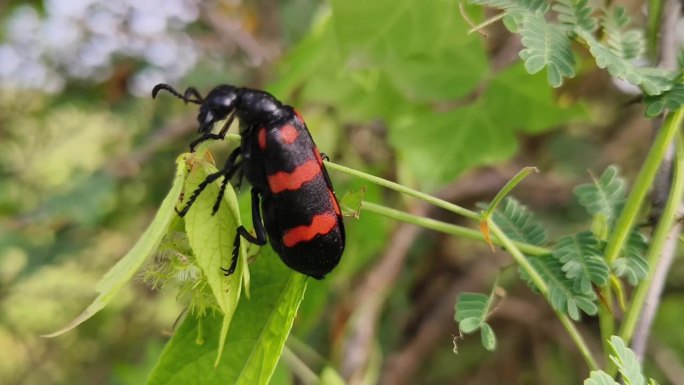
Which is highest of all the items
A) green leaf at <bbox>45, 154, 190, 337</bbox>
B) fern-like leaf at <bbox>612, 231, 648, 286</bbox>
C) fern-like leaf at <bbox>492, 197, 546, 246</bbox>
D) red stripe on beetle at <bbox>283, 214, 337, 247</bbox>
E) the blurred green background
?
green leaf at <bbox>45, 154, 190, 337</bbox>

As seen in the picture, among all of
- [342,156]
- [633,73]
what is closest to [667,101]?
[633,73]

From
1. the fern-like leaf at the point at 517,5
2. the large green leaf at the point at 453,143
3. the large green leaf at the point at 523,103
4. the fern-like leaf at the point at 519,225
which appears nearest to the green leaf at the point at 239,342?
the fern-like leaf at the point at 519,225

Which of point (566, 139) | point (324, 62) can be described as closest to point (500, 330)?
point (566, 139)

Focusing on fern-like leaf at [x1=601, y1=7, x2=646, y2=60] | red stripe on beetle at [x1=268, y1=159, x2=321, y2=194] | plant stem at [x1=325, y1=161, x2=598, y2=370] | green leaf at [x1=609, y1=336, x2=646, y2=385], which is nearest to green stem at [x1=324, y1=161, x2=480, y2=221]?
plant stem at [x1=325, y1=161, x2=598, y2=370]

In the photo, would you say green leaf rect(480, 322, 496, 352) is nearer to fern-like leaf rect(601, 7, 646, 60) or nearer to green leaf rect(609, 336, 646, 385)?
green leaf rect(609, 336, 646, 385)

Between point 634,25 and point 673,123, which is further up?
point 673,123

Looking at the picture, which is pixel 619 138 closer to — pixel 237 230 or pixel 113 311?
pixel 237 230

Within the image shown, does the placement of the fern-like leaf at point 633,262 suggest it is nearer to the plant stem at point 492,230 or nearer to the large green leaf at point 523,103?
the plant stem at point 492,230
